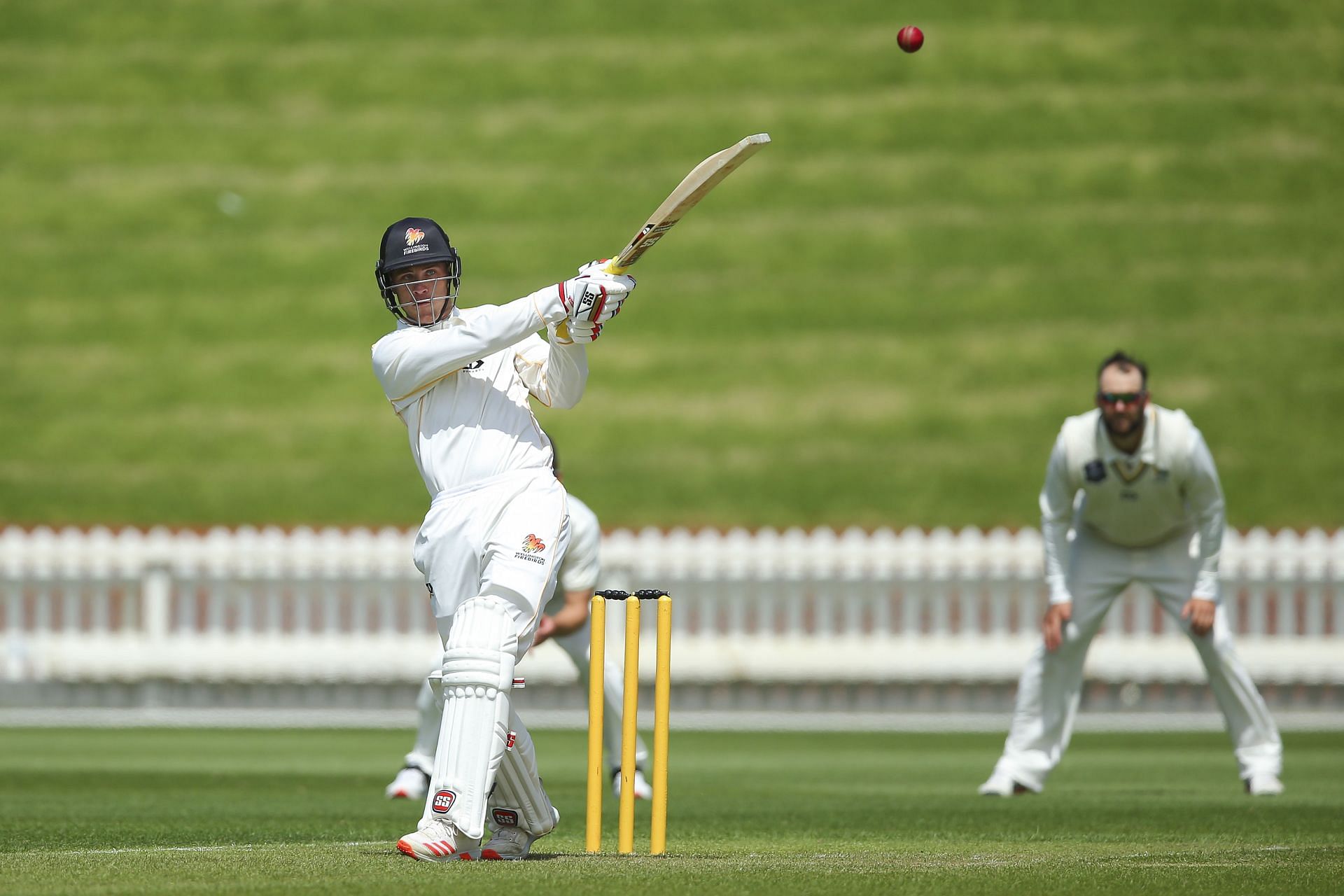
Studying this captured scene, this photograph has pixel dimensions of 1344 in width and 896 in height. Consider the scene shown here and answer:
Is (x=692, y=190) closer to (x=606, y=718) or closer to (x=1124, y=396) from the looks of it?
(x=1124, y=396)

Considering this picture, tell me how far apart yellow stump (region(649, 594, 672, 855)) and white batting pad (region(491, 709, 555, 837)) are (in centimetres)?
30

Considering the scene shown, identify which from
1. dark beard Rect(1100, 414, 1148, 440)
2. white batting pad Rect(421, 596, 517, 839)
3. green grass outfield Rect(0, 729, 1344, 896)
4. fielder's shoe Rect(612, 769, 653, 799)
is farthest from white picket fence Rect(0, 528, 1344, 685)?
white batting pad Rect(421, 596, 517, 839)

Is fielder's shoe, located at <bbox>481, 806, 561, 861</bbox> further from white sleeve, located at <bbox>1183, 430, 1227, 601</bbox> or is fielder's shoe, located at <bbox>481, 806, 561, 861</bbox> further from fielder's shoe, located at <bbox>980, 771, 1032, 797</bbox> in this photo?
white sleeve, located at <bbox>1183, 430, 1227, 601</bbox>

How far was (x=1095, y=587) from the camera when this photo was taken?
7.82 m

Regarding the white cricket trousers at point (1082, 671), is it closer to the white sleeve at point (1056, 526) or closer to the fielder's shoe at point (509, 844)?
the white sleeve at point (1056, 526)

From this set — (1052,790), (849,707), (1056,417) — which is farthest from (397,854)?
(1056,417)

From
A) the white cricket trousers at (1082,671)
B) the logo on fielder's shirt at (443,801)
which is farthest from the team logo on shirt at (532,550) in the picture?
the white cricket trousers at (1082,671)

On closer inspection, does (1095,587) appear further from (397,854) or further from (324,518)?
(324,518)

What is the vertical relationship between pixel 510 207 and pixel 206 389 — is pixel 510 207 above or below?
above

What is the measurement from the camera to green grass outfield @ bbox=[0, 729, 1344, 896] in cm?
452

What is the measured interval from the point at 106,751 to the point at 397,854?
18.9 ft

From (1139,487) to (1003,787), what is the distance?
1355 millimetres

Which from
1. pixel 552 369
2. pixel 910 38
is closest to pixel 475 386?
pixel 552 369

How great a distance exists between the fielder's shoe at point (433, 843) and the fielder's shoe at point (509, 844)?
0.23 meters
